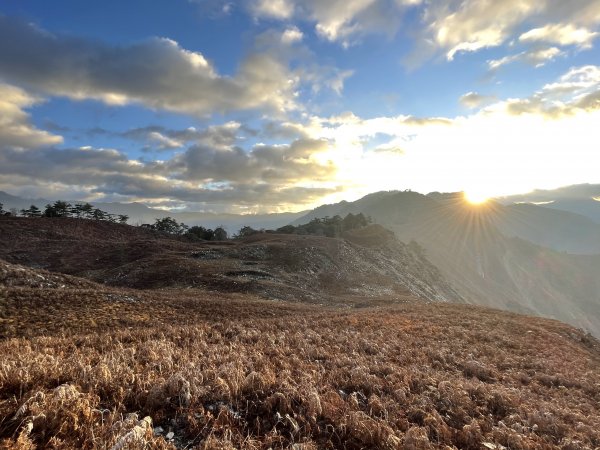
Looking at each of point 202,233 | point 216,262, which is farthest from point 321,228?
point 216,262

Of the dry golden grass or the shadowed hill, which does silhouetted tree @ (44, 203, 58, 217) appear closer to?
the shadowed hill

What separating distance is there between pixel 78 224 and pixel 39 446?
95.6 metres

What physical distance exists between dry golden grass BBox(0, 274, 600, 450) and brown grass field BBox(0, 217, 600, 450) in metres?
0.03

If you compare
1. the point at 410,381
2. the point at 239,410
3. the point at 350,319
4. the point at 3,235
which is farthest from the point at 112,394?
the point at 3,235

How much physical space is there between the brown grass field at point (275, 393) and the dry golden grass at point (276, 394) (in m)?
0.03

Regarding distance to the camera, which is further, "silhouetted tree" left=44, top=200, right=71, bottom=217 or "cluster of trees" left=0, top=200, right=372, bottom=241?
"cluster of trees" left=0, top=200, right=372, bottom=241

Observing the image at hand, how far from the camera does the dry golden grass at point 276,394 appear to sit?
223 inches

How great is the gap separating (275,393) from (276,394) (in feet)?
0.31

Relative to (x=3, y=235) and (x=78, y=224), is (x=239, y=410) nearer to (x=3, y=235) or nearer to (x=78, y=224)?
(x=3, y=235)

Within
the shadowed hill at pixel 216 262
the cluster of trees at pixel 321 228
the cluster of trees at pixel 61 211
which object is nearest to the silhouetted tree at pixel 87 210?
the cluster of trees at pixel 61 211

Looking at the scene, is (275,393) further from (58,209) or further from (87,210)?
(87,210)

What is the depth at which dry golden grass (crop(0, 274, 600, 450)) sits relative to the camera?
5664mm

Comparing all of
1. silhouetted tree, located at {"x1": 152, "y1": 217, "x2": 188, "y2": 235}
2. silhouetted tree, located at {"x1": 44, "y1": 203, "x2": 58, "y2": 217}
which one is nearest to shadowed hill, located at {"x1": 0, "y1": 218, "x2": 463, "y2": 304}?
silhouetted tree, located at {"x1": 44, "y1": 203, "x2": 58, "y2": 217}

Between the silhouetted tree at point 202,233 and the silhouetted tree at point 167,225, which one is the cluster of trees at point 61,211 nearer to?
the silhouetted tree at point 167,225
